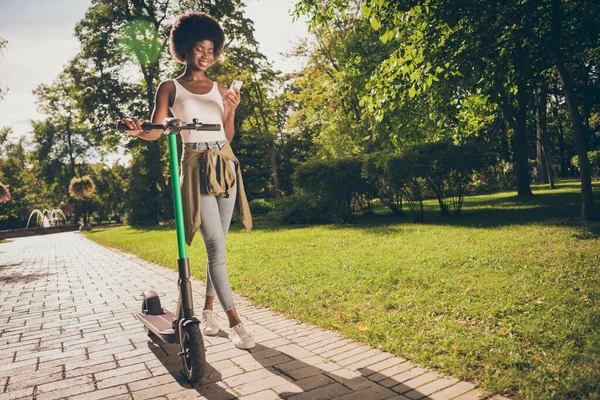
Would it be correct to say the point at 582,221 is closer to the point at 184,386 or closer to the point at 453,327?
the point at 453,327

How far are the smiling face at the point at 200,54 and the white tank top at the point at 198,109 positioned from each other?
0.19m

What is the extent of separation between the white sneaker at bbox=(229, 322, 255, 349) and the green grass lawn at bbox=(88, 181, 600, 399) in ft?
2.53

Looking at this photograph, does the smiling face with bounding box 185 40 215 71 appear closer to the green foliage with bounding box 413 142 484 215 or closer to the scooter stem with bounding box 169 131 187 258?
the scooter stem with bounding box 169 131 187 258

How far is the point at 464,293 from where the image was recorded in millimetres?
4414

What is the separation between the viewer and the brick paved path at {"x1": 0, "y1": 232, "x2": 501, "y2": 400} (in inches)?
104

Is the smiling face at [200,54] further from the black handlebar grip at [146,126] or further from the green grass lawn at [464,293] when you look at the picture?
the green grass lawn at [464,293]

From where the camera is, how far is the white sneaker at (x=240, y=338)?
11.2ft

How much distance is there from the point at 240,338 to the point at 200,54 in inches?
87.4

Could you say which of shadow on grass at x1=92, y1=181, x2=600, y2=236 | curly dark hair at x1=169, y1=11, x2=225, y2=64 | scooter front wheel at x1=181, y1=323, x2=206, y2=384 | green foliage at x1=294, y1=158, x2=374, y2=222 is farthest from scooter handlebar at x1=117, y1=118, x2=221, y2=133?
green foliage at x1=294, y1=158, x2=374, y2=222

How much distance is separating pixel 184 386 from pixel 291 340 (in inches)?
40.3

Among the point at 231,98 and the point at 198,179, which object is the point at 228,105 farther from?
the point at 198,179

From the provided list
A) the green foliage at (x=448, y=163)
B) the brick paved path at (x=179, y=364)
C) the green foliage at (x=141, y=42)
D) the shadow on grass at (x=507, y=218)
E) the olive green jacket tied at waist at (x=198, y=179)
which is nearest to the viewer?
→ the brick paved path at (x=179, y=364)

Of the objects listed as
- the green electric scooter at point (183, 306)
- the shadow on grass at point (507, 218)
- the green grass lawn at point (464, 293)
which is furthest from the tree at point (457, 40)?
the green electric scooter at point (183, 306)

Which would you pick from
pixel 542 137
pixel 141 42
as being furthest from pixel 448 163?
pixel 141 42
